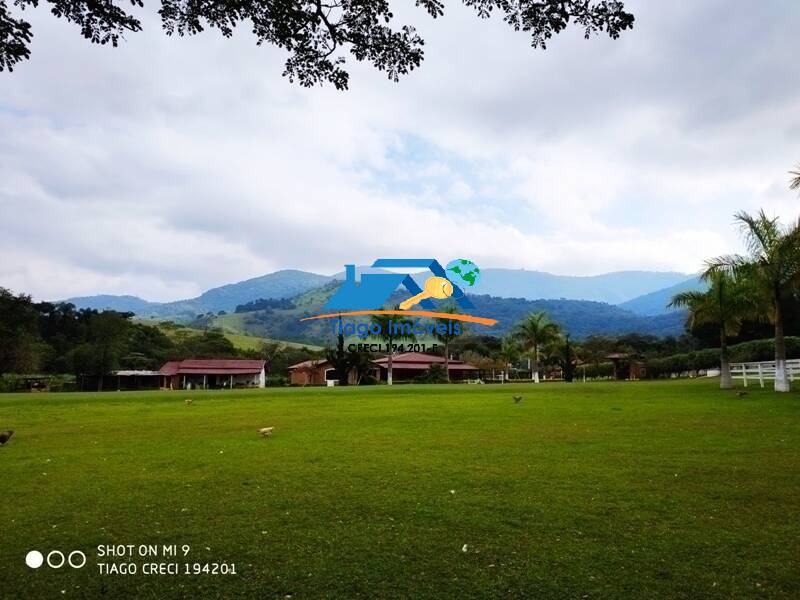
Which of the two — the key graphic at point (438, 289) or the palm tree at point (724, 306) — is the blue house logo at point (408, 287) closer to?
the key graphic at point (438, 289)

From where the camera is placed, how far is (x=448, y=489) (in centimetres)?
747

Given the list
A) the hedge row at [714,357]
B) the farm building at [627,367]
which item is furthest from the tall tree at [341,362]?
the hedge row at [714,357]

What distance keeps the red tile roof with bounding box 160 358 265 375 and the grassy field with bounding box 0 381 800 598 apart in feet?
195

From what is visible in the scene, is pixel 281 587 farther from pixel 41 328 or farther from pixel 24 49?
pixel 41 328

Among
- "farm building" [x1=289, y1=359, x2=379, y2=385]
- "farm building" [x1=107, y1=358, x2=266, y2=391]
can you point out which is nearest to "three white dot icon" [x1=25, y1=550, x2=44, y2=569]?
"farm building" [x1=107, y1=358, x2=266, y2=391]

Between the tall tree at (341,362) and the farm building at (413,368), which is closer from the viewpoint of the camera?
the tall tree at (341,362)

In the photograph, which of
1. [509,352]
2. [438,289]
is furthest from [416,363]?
[509,352]

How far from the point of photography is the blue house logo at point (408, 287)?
67.0 m

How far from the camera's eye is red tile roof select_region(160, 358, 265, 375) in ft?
228

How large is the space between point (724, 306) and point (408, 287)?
146 feet

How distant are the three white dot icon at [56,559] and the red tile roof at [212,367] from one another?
67.4 meters

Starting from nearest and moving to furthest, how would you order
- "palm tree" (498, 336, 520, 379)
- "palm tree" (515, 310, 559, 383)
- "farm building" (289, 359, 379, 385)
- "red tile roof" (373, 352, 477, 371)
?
"palm tree" (515, 310, 559, 383), "farm building" (289, 359, 379, 385), "red tile roof" (373, 352, 477, 371), "palm tree" (498, 336, 520, 379)

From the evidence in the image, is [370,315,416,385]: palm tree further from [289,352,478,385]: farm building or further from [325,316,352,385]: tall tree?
[289,352,478,385]: farm building

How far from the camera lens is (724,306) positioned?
28453 millimetres
